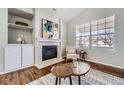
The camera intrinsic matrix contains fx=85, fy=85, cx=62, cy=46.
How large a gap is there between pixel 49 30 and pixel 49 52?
108 centimetres

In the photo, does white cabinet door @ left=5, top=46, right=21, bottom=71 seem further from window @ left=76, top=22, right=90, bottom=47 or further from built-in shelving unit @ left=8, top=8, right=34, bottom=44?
window @ left=76, top=22, right=90, bottom=47

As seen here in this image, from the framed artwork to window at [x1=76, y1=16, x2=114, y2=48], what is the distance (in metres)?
1.38

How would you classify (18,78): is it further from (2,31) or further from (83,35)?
(83,35)

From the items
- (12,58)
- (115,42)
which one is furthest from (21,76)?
(115,42)

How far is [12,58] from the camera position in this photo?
2822 millimetres

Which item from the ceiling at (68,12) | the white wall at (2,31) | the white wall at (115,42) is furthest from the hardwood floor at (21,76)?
the ceiling at (68,12)

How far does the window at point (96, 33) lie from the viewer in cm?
359

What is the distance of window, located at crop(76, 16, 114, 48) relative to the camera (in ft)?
11.8

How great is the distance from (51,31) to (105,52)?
8.72 feet

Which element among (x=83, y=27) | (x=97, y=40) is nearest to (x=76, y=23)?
(x=83, y=27)

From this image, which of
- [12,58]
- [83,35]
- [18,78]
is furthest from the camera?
[83,35]

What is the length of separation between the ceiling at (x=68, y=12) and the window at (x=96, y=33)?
72 centimetres
